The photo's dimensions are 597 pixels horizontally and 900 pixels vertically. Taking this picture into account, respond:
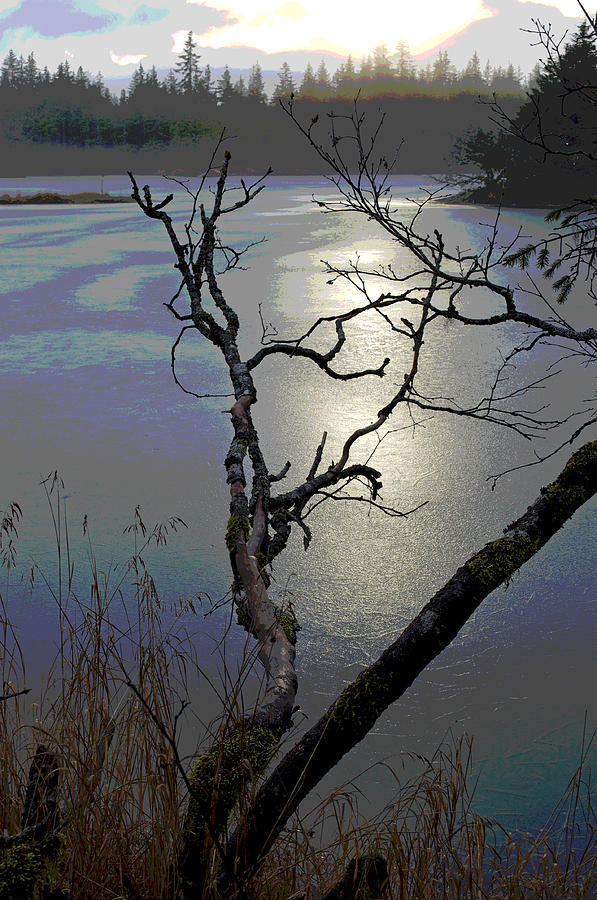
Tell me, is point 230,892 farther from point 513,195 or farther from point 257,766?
point 513,195

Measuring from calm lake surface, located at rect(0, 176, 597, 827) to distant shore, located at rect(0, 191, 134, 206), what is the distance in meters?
19.1

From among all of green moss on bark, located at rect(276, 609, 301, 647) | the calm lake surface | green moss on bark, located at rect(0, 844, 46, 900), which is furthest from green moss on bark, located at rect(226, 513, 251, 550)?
green moss on bark, located at rect(0, 844, 46, 900)

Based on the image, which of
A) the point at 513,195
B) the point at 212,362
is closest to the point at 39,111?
the point at 513,195

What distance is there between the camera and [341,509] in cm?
495

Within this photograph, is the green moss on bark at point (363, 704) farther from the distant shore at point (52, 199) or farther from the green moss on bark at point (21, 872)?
the distant shore at point (52, 199)

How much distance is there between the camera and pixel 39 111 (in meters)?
50.2

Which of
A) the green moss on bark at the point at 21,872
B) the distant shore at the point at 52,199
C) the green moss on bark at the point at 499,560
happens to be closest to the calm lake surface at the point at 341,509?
the green moss on bark at the point at 499,560

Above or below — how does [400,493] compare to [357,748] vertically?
above

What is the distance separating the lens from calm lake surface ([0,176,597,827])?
3135mm

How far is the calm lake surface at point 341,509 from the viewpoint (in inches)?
123

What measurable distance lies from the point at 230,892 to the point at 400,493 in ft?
11.8

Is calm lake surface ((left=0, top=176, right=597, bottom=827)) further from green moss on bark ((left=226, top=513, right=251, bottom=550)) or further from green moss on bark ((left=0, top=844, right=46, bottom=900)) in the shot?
green moss on bark ((left=0, top=844, right=46, bottom=900))

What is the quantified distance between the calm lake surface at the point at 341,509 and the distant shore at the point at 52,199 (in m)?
19.1

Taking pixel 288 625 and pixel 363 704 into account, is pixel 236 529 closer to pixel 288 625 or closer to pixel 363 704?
pixel 288 625
